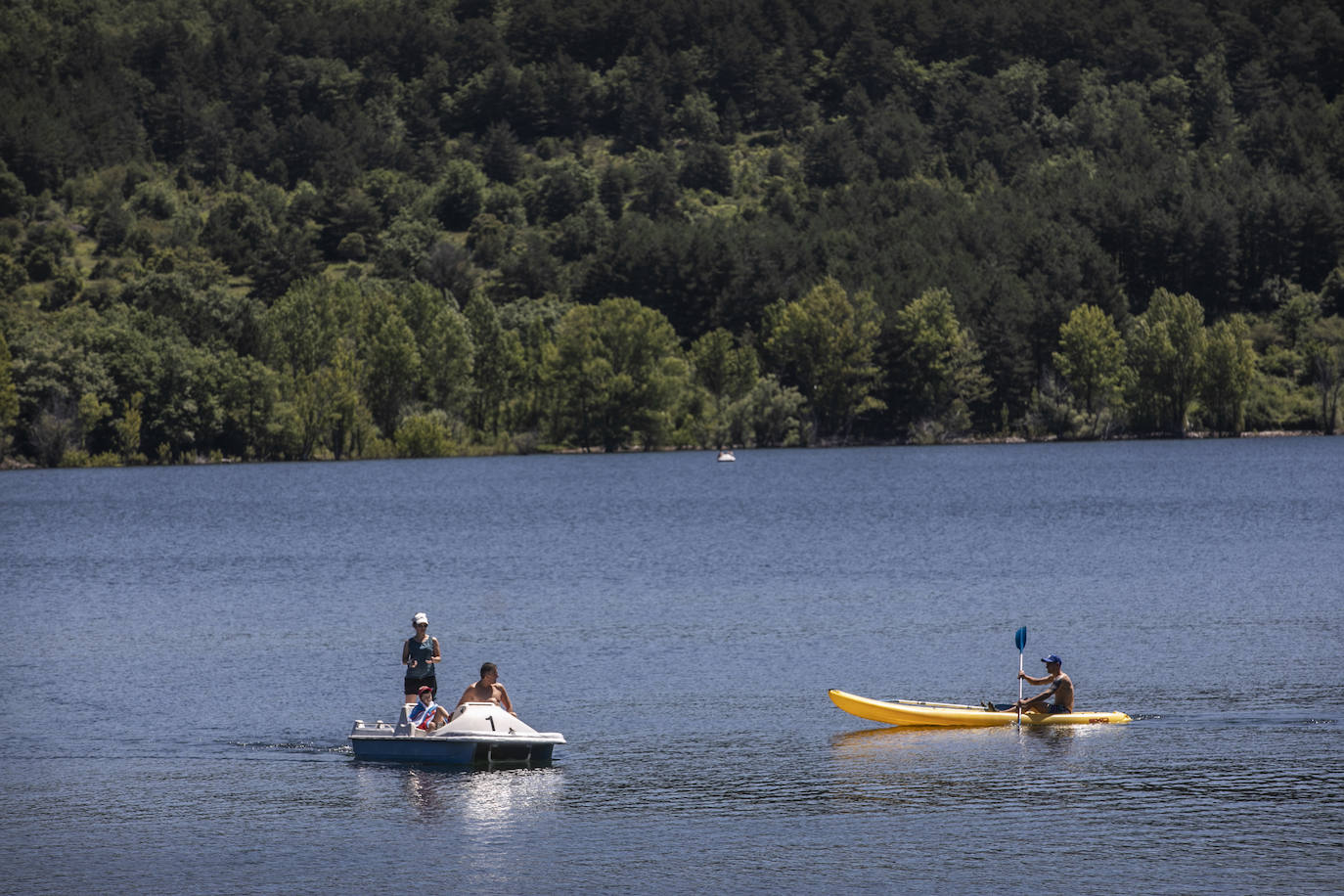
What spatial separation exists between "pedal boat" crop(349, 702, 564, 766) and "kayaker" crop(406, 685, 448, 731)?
0.16m

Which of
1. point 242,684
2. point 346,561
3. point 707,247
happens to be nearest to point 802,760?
point 242,684

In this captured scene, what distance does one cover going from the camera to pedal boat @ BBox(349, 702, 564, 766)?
33.5 m

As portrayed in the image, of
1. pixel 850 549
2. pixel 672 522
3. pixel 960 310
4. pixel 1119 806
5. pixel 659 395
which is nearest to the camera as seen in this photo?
pixel 1119 806

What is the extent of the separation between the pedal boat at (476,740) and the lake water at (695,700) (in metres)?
0.39

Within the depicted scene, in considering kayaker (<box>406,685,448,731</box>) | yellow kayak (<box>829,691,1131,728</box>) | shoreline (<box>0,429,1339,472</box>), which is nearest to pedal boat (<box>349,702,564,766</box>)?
kayaker (<box>406,685,448,731</box>)

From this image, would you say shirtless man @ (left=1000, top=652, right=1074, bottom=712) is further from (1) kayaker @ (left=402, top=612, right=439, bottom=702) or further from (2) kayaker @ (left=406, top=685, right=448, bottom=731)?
(1) kayaker @ (left=402, top=612, right=439, bottom=702)

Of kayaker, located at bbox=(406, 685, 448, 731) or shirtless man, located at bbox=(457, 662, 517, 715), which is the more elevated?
shirtless man, located at bbox=(457, 662, 517, 715)

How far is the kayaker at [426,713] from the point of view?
34469 millimetres

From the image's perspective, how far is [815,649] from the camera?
48969mm

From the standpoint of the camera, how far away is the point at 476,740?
3341cm

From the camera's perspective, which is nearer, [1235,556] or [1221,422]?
[1235,556]

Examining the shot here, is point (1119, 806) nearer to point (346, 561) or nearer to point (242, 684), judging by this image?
point (242, 684)

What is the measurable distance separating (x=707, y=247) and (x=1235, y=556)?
133 meters

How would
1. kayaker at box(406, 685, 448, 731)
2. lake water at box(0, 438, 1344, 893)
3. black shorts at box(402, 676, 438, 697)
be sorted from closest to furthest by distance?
lake water at box(0, 438, 1344, 893) < kayaker at box(406, 685, 448, 731) < black shorts at box(402, 676, 438, 697)
